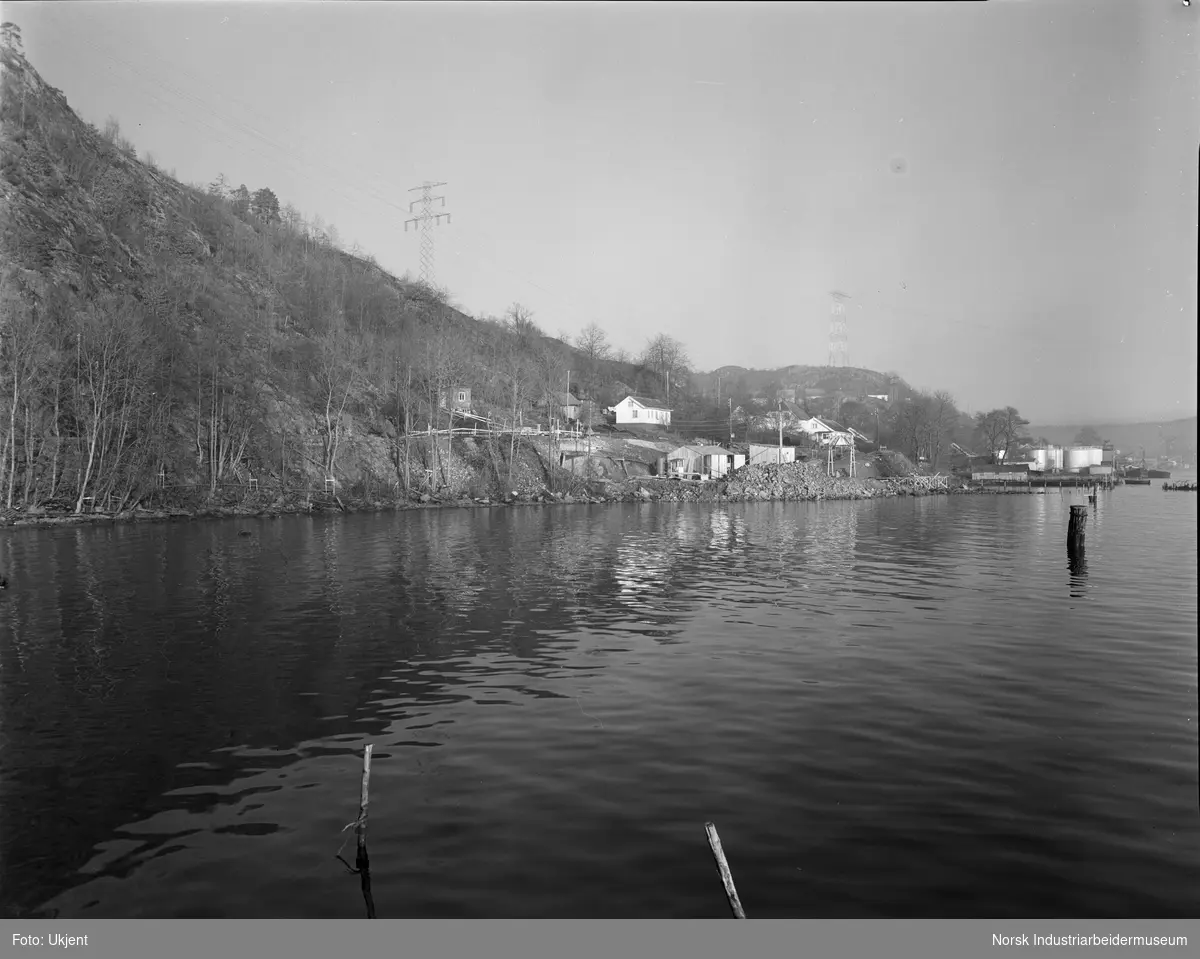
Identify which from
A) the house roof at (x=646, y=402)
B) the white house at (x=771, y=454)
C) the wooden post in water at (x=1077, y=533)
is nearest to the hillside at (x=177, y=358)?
the house roof at (x=646, y=402)

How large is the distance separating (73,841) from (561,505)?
65.9 m

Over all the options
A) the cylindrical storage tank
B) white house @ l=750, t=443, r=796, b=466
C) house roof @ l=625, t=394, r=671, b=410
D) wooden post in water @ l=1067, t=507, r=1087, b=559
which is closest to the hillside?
house roof @ l=625, t=394, r=671, b=410

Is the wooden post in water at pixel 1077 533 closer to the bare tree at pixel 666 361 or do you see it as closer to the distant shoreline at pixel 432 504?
the distant shoreline at pixel 432 504

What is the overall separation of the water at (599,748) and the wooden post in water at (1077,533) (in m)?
7.06

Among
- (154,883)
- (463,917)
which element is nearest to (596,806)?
(463,917)

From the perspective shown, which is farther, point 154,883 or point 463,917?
point 154,883

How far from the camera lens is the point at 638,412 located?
12281 cm

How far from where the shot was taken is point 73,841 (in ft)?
26.1

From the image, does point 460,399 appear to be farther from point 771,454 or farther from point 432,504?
point 771,454

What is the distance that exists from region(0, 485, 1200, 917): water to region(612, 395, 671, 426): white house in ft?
324

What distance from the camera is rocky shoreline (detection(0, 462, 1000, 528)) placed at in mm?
49625

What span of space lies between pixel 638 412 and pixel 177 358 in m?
73.8

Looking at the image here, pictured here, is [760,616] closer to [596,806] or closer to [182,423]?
[596,806]

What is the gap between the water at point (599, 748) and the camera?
712cm
